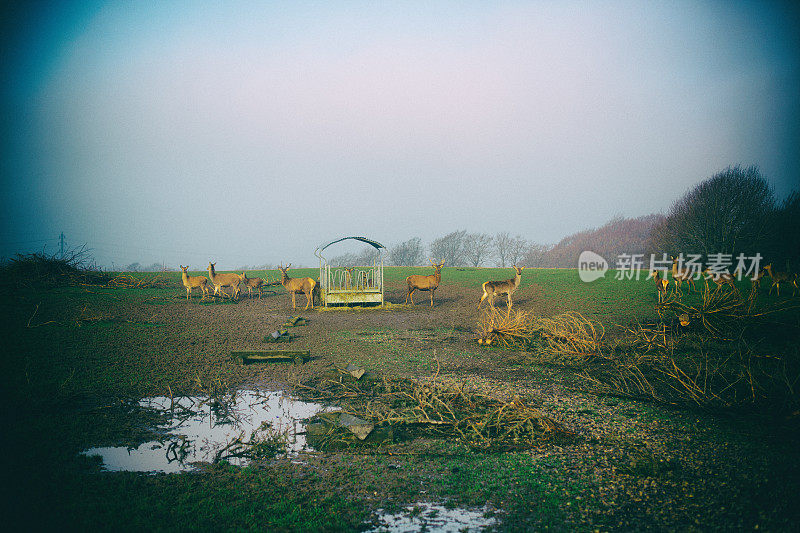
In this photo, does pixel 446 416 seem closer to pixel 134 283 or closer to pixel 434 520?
pixel 434 520

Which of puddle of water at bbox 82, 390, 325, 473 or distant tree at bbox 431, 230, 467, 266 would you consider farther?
distant tree at bbox 431, 230, 467, 266

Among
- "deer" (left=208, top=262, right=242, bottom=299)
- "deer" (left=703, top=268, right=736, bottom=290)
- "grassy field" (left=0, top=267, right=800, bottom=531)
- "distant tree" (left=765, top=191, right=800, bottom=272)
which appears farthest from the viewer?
"distant tree" (left=765, top=191, right=800, bottom=272)

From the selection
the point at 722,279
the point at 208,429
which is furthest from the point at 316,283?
the point at 722,279

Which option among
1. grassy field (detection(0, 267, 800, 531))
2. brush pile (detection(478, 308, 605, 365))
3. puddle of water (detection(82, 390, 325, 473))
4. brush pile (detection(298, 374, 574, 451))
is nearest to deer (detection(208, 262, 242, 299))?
grassy field (detection(0, 267, 800, 531))

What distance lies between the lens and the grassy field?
135 inches

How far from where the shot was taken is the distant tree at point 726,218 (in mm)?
30172

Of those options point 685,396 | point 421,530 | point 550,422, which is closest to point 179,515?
point 421,530

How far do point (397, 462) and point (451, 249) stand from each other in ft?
149

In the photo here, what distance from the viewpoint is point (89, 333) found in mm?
10961

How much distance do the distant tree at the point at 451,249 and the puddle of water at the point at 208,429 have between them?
4244 centimetres

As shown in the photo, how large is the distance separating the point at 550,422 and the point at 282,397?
3907mm

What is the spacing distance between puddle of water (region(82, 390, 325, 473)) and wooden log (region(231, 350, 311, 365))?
67.3 inches

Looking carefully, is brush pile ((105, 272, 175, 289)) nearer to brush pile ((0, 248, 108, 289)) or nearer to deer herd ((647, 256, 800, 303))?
brush pile ((0, 248, 108, 289))

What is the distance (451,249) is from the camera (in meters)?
49.3
